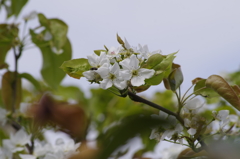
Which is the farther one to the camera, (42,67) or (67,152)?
(42,67)

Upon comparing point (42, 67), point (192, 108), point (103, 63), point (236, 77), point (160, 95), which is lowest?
point (160, 95)

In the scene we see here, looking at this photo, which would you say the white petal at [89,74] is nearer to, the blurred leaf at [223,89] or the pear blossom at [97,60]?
the pear blossom at [97,60]

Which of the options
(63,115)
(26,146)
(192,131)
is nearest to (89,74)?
(192,131)

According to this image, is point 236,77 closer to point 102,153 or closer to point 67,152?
point 67,152

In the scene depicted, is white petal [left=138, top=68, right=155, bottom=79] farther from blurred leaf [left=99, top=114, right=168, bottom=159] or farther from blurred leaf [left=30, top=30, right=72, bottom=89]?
blurred leaf [left=30, top=30, right=72, bottom=89]

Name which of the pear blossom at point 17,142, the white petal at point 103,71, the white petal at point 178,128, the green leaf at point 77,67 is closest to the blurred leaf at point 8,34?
the pear blossom at point 17,142

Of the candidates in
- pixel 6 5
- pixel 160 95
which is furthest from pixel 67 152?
pixel 160 95

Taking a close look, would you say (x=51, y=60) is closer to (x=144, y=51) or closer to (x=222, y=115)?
(x=144, y=51)

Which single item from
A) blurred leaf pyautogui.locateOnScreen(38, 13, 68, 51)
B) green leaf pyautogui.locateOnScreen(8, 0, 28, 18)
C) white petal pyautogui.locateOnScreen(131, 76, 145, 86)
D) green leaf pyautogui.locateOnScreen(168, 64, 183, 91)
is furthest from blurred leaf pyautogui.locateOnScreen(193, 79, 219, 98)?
green leaf pyautogui.locateOnScreen(8, 0, 28, 18)
